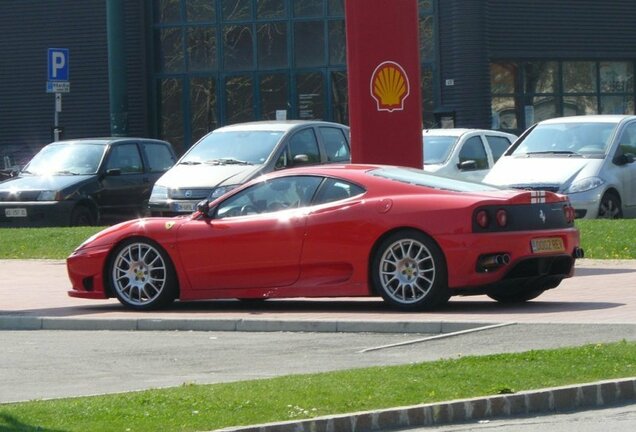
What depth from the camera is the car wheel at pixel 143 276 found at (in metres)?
14.2

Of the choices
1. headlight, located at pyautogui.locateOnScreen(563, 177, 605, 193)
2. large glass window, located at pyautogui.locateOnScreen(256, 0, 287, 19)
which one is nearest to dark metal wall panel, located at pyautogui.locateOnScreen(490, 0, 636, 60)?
large glass window, located at pyautogui.locateOnScreen(256, 0, 287, 19)

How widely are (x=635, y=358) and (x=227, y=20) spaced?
99.9 feet

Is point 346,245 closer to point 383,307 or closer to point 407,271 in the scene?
point 407,271

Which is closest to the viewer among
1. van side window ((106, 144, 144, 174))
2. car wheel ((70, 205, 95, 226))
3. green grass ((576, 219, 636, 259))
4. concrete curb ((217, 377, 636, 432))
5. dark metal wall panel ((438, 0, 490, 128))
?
concrete curb ((217, 377, 636, 432))

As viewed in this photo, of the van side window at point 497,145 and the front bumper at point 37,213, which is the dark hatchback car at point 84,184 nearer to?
the front bumper at point 37,213

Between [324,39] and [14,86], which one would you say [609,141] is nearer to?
[324,39]

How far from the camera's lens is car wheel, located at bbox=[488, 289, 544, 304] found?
13805mm

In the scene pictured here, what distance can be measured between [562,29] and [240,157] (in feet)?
61.5

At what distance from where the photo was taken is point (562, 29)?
38.7m

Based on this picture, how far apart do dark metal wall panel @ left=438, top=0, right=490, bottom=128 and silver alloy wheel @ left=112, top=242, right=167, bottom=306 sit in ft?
75.9

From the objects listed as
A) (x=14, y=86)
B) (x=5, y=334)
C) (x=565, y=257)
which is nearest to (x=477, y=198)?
(x=565, y=257)

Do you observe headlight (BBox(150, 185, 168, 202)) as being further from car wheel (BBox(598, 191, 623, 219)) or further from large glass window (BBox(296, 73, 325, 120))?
large glass window (BBox(296, 73, 325, 120))

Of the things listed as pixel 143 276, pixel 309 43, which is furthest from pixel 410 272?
pixel 309 43

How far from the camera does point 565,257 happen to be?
13.4 meters
